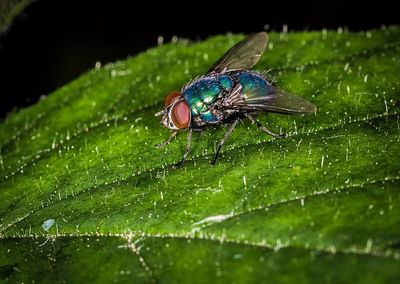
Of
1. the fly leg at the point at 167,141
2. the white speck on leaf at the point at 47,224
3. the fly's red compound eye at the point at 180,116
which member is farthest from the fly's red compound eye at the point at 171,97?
the white speck on leaf at the point at 47,224

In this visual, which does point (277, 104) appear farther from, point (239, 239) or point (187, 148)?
point (239, 239)

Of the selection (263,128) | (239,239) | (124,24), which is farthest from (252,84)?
(124,24)

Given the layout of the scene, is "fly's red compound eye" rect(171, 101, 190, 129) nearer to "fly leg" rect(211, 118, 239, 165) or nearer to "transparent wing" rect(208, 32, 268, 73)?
"fly leg" rect(211, 118, 239, 165)

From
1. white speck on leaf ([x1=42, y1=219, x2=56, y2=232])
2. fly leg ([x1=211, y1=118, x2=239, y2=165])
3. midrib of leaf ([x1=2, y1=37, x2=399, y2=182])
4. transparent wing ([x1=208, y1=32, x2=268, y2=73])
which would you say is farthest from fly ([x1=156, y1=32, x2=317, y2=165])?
white speck on leaf ([x1=42, y1=219, x2=56, y2=232])

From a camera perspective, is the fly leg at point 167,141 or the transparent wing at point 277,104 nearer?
the transparent wing at point 277,104

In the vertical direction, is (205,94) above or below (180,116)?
above

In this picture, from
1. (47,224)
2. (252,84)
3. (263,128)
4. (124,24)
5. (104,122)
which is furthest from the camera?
(124,24)

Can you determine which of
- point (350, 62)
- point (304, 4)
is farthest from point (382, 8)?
point (350, 62)

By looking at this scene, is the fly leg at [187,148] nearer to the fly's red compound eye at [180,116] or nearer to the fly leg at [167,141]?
the fly's red compound eye at [180,116]
